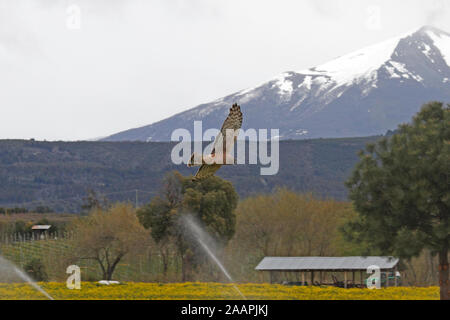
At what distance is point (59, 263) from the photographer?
8950cm

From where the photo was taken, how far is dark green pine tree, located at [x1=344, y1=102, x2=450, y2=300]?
1973 inches

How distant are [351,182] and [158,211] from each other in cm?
2936

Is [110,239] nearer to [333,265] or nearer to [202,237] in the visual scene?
[202,237]

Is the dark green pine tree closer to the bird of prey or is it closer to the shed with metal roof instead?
the shed with metal roof

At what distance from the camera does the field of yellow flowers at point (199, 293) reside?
47875mm

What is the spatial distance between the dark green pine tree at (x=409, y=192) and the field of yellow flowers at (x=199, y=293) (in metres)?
2.86

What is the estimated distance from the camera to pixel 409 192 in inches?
1989

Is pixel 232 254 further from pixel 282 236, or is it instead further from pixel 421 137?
pixel 421 137

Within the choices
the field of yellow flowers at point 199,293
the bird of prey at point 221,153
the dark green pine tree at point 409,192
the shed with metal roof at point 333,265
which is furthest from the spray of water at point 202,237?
the bird of prey at point 221,153

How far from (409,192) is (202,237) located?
34205mm

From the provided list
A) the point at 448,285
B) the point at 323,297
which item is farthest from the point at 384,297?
the point at 448,285

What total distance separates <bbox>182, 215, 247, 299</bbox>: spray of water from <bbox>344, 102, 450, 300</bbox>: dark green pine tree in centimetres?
2614

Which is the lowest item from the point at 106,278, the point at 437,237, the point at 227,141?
the point at 106,278

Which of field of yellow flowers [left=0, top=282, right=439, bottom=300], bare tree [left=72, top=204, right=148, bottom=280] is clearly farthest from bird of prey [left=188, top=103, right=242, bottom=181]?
bare tree [left=72, top=204, right=148, bottom=280]
